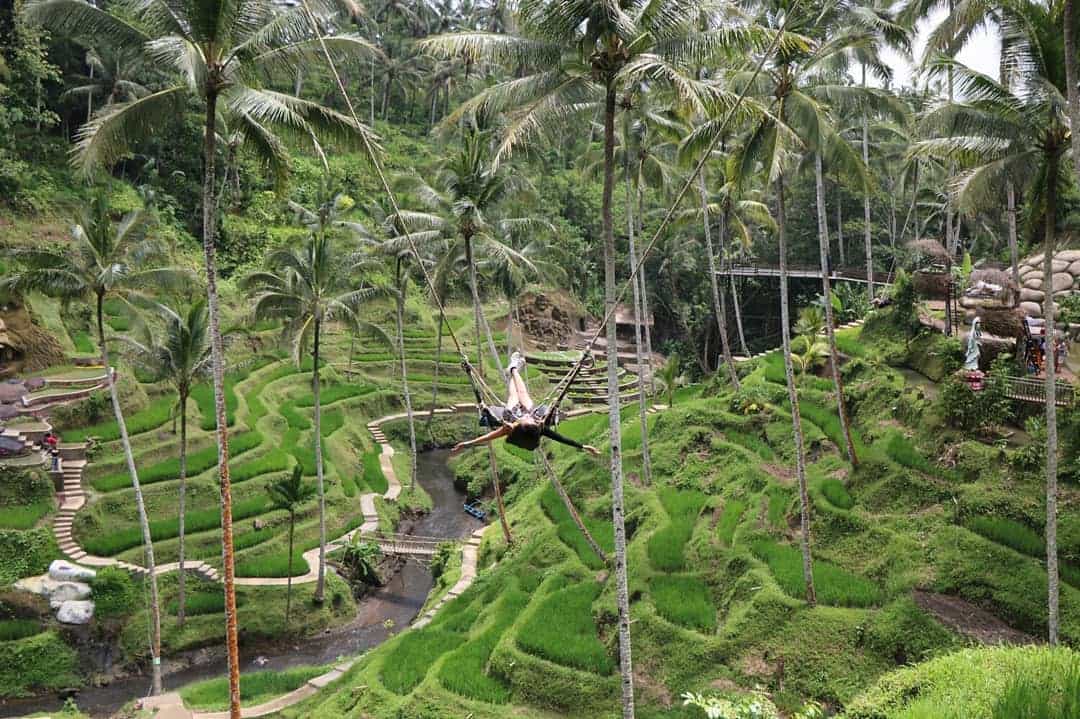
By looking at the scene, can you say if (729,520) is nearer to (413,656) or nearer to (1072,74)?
(413,656)

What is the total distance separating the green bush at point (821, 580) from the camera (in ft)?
35.3

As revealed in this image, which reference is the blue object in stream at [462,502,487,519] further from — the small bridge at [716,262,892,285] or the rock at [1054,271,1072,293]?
the rock at [1054,271,1072,293]

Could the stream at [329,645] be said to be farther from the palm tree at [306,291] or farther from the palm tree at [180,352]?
the palm tree at [180,352]

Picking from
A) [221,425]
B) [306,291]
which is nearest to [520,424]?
[221,425]

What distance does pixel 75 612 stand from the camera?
1533 cm

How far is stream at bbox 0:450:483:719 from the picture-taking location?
14.2m

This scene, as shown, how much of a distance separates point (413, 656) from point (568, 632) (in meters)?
2.77

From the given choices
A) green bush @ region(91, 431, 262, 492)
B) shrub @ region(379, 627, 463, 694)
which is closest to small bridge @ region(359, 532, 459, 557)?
green bush @ region(91, 431, 262, 492)

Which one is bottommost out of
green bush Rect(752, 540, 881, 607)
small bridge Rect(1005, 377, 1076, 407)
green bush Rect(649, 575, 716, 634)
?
green bush Rect(649, 575, 716, 634)

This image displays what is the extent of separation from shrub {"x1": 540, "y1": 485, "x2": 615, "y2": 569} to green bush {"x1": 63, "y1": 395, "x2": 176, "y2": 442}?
1217cm

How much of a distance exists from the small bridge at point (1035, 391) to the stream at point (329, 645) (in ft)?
46.5

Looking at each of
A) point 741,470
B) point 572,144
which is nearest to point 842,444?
point 741,470

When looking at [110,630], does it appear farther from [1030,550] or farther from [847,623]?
[1030,550]

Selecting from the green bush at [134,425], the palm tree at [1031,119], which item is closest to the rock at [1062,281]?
the palm tree at [1031,119]
